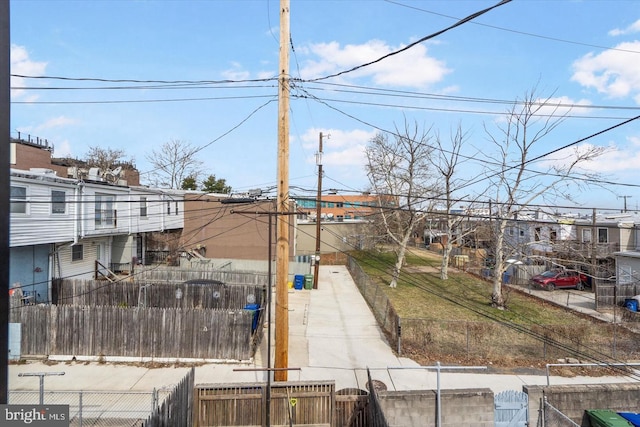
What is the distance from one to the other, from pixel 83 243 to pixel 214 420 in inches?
623

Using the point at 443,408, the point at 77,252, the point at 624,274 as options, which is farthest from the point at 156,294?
the point at 624,274

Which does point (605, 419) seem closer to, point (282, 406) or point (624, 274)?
point (282, 406)

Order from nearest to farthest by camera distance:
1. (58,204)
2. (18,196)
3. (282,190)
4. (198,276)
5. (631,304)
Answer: (282,190) < (18,196) < (58,204) < (631,304) < (198,276)

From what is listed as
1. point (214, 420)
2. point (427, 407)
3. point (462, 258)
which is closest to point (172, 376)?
point (214, 420)

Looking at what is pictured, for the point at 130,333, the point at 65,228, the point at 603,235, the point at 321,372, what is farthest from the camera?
the point at 603,235

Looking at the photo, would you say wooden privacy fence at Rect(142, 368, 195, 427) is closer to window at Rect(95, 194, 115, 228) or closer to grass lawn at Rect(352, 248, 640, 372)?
grass lawn at Rect(352, 248, 640, 372)

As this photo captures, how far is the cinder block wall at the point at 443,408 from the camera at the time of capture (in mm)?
8836

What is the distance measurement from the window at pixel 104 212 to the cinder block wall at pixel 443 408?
57.1 feet

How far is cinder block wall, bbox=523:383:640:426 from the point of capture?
910cm

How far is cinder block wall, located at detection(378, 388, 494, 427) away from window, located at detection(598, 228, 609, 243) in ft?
84.7

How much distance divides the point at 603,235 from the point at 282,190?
29.5 m

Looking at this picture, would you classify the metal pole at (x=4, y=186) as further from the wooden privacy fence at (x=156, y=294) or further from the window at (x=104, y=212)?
the window at (x=104, y=212)

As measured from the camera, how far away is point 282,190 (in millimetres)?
9547

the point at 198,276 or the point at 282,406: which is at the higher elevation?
the point at 198,276
